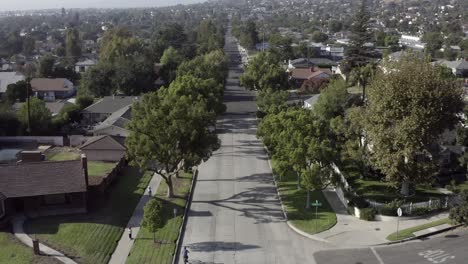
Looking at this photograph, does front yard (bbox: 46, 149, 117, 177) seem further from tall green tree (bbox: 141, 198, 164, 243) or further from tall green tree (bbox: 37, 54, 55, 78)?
tall green tree (bbox: 37, 54, 55, 78)

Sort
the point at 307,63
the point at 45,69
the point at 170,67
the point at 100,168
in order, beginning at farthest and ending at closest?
1. the point at 307,63
2. the point at 45,69
3. the point at 170,67
4. the point at 100,168

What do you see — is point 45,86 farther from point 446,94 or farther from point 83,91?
point 446,94

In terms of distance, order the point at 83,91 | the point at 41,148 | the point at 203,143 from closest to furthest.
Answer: the point at 203,143 < the point at 41,148 < the point at 83,91

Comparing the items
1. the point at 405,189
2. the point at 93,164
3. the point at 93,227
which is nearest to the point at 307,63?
the point at 93,164

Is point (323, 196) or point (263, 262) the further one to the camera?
point (323, 196)

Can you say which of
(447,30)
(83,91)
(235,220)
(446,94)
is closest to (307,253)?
(235,220)

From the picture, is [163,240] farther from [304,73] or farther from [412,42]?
[412,42]
